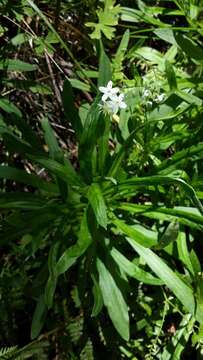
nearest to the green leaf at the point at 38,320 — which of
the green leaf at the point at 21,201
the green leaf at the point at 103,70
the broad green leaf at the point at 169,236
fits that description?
the green leaf at the point at 21,201

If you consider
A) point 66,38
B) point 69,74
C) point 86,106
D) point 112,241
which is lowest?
point 112,241

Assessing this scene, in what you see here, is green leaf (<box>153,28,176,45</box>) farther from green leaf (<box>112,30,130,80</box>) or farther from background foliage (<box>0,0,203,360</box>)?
green leaf (<box>112,30,130,80</box>)

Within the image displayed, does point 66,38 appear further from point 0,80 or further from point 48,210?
point 48,210

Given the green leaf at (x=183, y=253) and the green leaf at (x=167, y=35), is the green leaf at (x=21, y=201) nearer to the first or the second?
the green leaf at (x=183, y=253)

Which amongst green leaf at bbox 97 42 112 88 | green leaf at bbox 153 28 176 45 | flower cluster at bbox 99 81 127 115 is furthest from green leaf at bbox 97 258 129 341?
green leaf at bbox 153 28 176 45

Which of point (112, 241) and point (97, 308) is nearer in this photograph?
point (97, 308)

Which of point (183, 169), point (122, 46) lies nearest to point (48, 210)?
point (183, 169)

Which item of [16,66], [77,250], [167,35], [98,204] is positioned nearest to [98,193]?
[98,204]
